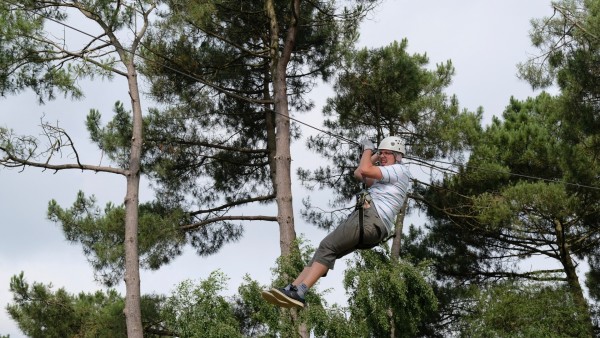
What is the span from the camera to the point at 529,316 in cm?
1571

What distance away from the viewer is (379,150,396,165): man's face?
23.5 ft

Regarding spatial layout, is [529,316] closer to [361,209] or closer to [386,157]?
[386,157]

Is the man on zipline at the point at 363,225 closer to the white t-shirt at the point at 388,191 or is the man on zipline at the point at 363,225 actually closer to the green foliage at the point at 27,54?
the white t-shirt at the point at 388,191

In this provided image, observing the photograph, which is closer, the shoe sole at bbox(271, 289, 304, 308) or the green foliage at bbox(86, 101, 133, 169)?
the shoe sole at bbox(271, 289, 304, 308)

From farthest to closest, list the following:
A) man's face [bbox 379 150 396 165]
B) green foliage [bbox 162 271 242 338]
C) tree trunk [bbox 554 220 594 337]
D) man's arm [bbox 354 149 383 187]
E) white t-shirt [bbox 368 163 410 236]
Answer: tree trunk [bbox 554 220 594 337] < green foliage [bbox 162 271 242 338] < man's face [bbox 379 150 396 165] < white t-shirt [bbox 368 163 410 236] < man's arm [bbox 354 149 383 187]

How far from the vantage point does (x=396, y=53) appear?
16.5 meters

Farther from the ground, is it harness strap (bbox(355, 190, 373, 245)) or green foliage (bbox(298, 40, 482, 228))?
green foliage (bbox(298, 40, 482, 228))

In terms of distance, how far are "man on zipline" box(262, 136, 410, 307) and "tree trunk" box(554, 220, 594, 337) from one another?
9.99 metres

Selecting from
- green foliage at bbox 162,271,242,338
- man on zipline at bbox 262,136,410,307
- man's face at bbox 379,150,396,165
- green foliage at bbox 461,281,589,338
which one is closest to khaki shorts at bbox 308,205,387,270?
man on zipline at bbox 262,136,410,307

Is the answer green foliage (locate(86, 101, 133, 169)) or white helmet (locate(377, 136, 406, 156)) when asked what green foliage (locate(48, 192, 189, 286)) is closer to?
green foliage (locate(86, 101, 133, 169))

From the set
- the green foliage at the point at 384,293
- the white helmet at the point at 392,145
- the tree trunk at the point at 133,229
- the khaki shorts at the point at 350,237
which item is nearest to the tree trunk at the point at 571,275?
the green foliage at the point at 384,293

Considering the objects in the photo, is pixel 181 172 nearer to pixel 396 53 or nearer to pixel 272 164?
pixel 272 164

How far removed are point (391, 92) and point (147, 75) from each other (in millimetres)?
4358

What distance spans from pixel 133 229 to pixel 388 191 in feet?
22.1
